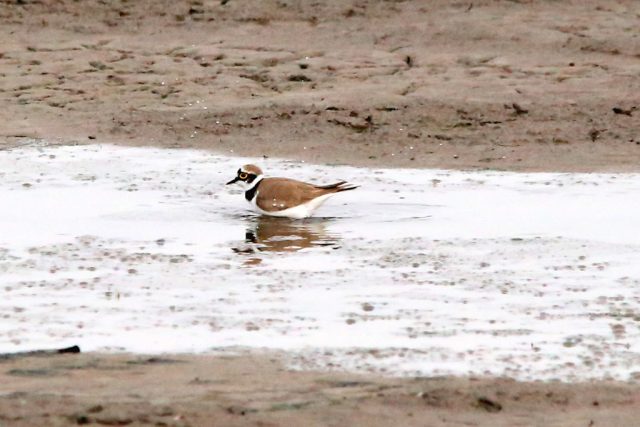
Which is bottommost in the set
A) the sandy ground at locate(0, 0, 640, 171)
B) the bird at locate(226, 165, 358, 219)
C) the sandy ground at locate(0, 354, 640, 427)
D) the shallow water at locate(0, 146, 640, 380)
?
the sandy ground at locate(0, 354, 640, 427)

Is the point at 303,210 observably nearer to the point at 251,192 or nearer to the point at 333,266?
the point at 251,192

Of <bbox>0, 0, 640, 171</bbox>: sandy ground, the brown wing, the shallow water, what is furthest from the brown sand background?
the brown wing

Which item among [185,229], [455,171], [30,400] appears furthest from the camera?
[455,171]

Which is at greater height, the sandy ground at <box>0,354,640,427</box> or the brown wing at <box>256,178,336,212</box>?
the brown wing at <box>256,178,336,212</box>

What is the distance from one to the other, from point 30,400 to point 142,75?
10.3m

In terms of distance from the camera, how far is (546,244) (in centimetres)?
1108

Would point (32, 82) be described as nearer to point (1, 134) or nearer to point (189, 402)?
point (1, 134)

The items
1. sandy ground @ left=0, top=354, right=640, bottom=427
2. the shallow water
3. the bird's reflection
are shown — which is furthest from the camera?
the bird's reflection

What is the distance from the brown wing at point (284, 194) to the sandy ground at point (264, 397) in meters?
4.24

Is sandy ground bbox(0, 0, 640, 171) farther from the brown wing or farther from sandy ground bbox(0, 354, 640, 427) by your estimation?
sandy ground bbox(0, 354, 640, 427)

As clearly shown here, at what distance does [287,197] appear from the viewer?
12070mm

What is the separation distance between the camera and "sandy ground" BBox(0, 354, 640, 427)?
22.4 ft

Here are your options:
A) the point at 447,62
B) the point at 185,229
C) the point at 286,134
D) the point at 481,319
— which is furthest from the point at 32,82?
the point at 481,319

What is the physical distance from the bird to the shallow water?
11cm
